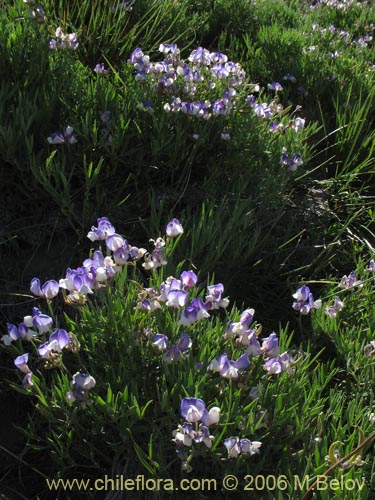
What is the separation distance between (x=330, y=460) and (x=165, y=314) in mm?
569

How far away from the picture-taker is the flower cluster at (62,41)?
8.42ft

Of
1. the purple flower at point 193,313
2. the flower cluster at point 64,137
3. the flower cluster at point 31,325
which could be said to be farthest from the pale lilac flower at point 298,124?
the flower cluster at point 31,325

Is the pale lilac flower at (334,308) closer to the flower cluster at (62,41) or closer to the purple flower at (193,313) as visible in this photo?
the purple flower at (193,313)

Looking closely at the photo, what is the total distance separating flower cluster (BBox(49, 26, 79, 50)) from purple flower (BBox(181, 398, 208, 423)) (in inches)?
70.3

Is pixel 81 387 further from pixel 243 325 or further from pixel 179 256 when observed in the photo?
pixel 179 256

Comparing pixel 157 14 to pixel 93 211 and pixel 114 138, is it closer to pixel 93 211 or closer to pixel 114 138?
pixel 114 138

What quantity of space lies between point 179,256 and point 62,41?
1.14 m

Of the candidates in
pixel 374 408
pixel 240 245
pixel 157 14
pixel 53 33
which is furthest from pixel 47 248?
pixel 157 14

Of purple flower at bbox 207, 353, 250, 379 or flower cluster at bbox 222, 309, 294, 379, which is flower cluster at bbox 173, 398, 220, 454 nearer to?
purple flower at bbox 207, 353, 250, 379

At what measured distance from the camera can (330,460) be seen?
1.38 metres

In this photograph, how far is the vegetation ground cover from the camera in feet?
4.99

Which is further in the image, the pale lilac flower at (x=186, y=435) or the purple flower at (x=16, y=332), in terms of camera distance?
the purple flower at (x=16, y=332)

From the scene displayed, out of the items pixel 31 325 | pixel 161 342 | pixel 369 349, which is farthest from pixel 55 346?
pixel 369 349

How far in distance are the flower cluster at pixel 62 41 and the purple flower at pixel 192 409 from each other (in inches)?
70.3
